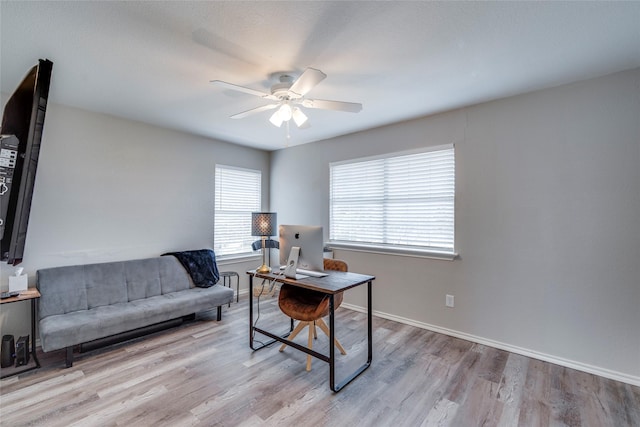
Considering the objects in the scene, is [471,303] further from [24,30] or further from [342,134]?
[24,30]

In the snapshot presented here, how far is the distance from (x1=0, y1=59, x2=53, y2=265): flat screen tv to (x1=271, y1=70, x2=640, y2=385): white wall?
3473 mm

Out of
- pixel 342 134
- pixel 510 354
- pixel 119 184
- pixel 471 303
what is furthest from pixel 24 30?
pixel 510 354

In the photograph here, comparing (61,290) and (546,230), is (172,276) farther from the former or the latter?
(546,230)

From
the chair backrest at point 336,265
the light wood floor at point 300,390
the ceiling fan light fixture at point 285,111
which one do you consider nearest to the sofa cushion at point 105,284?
the light wood floor at point 300,390

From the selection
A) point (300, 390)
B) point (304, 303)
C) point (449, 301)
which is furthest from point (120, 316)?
point (449, 301)

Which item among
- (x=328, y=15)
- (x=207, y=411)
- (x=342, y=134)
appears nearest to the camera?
(x=328, y=15)

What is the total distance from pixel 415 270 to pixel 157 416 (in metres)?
2.80

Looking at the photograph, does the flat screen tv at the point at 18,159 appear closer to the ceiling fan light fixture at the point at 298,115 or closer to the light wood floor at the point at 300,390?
the light wood floor at the point at 300,390

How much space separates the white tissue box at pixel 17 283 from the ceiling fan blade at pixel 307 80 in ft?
9.43

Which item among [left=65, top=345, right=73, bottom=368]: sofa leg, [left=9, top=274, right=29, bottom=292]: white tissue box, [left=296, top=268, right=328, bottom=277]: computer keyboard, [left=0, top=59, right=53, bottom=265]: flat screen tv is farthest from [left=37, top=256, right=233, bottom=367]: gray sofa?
[left=296, top=268, right=328, bottom=277]: computer keyboard

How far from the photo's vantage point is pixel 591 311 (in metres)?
2.46

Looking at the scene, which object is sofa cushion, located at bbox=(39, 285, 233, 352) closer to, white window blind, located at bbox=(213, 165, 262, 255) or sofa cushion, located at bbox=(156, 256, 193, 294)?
sofa cushion, located at bbox=(156, 256, 193, 294)

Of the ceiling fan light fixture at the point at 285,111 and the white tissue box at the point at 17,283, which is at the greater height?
the ceiling fan light fixture at the point at 285,111

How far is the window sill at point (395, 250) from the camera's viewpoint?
3.25m
